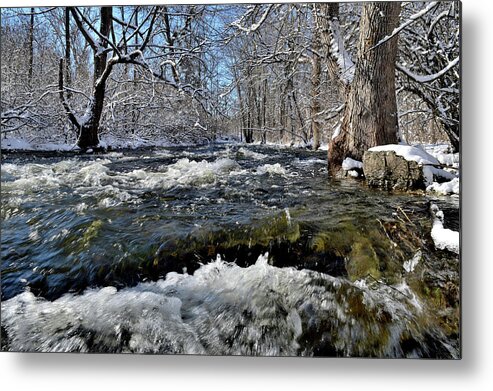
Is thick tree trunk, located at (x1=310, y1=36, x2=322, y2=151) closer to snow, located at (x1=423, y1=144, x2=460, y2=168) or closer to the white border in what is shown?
snow, located at (x1=423, y1=144, x2=460, y2=168)

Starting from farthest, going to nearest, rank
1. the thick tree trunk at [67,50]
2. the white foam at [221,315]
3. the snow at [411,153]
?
the thick tree trunk at [67,50], the snow at [411,153], the white foam at [221,315]

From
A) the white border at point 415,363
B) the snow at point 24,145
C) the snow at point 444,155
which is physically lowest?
the white border at point 415,363

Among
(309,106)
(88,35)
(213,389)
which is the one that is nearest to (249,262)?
(213,389)

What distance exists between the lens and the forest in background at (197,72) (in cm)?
188

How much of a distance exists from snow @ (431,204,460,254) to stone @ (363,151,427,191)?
166 millimetres

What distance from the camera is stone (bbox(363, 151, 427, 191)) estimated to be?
1.83 meters

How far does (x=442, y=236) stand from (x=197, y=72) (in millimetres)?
1597

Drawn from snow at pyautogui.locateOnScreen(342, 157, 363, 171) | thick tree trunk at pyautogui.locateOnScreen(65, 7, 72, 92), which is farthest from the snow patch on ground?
thick tree trunk at pyautogui.locateOnScreen(65, 7, 72, 92)

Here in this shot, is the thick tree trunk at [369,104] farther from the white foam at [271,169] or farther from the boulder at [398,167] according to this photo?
the white foam at [271,169]

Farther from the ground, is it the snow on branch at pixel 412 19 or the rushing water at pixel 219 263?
the snow on branch at pixel 412 19

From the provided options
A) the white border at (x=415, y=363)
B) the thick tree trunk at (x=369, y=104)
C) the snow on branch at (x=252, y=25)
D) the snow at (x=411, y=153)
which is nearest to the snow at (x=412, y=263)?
the white border at (x=415, y=363)

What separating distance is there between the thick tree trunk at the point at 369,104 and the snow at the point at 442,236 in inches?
18.2

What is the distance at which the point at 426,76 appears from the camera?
1857 millimetres

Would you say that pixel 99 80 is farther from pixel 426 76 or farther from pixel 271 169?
pixel 426 76
